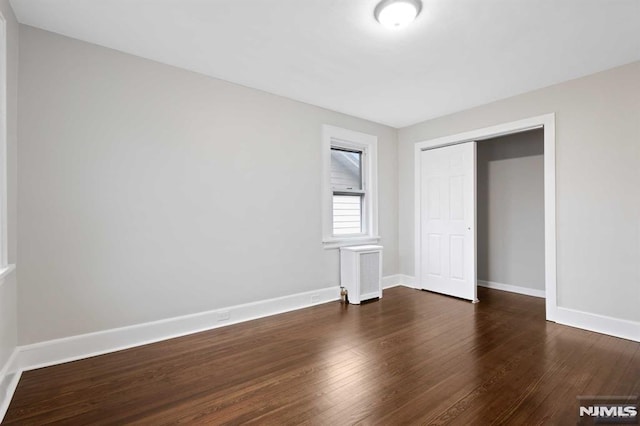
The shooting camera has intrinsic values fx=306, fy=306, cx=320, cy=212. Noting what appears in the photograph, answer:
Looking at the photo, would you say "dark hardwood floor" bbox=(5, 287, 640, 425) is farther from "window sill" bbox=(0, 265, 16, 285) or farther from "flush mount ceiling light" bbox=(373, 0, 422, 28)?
"flush mount ceiling light" bbox=(373, 0, 422, 28)

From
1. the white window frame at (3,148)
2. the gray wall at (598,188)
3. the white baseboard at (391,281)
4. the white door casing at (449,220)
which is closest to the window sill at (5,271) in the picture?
the white window frame at (3,148)

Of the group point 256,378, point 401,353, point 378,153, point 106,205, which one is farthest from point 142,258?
point 378,153

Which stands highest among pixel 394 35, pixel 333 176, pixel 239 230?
pixel 394 35

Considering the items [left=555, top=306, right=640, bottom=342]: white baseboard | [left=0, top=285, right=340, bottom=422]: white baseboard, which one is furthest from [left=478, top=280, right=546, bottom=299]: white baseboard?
[left=0, top=285, right=340, bottom=422]: white baseboard

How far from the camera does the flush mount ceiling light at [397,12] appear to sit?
206cm

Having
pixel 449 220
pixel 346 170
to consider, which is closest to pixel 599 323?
pixel 449 220

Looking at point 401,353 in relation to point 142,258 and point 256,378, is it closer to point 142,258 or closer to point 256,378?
point 256,378

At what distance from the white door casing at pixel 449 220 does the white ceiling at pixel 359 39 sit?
1148mm

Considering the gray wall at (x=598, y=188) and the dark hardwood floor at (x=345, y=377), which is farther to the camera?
the gray wall at (x=598, y=188)

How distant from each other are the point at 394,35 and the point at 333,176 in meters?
2.21

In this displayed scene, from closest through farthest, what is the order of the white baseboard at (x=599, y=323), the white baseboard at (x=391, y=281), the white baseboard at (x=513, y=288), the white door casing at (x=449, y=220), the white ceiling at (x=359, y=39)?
the white ceiling at (x=359, y=39) → the white baseboard at (x=599, y=323) → the white door casing at (x=449, y=220) → the white baseboard at (x=513, y=288) → the white baseboard at (x=391, y=281)

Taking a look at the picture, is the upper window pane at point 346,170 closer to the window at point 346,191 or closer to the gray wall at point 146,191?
the window at point 346,191

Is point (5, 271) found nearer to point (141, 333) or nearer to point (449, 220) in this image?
point (141, 333)

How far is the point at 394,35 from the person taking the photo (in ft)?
8.13
